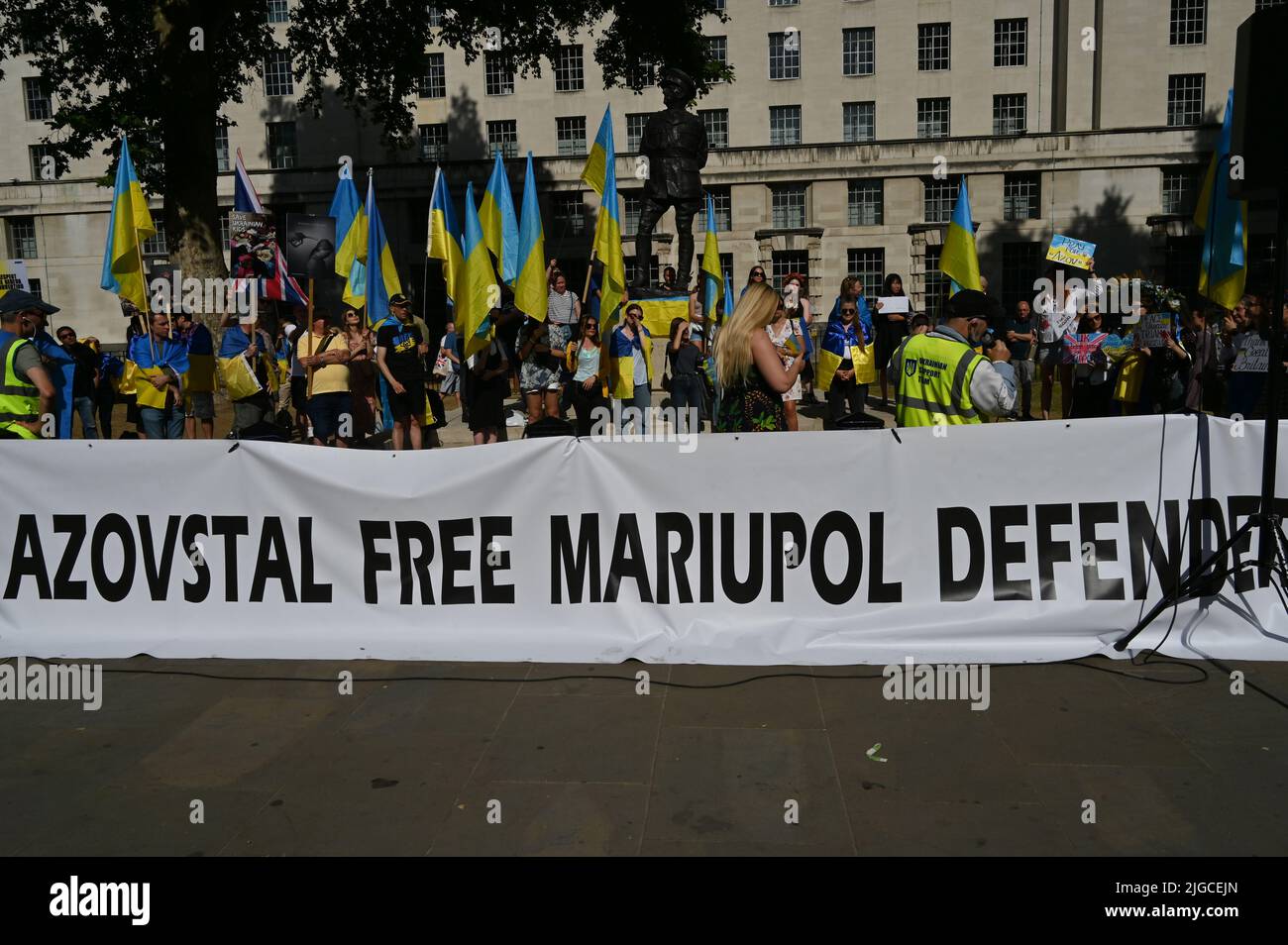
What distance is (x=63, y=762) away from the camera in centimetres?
471

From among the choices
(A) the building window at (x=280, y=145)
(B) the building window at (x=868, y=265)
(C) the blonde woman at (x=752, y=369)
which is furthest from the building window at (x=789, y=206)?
(C) the blonde woman at (x=752, y=369)

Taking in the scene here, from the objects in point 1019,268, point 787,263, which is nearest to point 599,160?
point 787,263

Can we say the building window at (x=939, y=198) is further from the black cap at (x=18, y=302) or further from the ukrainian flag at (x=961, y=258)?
the black cap at (x=18, y=302)

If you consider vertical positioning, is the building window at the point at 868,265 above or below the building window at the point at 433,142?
below

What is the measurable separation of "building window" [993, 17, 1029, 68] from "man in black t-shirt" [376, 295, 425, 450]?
135ft

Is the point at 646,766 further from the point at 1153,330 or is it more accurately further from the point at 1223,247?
the point at 1153,330

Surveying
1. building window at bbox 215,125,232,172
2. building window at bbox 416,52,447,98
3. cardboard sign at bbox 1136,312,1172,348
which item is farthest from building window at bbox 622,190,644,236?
cardboard sign at bbox 1136,312,1172,348

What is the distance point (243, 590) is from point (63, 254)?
2020 inches

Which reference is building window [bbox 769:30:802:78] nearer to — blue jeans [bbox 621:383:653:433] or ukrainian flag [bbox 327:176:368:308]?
ukrainian flag [bbox 327:176:368:308]

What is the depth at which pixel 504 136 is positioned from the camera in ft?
158

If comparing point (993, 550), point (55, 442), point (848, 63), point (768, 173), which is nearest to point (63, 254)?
point (768, 173)

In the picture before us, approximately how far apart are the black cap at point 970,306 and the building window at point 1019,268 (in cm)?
4021

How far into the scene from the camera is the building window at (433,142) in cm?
4841

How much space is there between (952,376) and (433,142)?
46340mm
